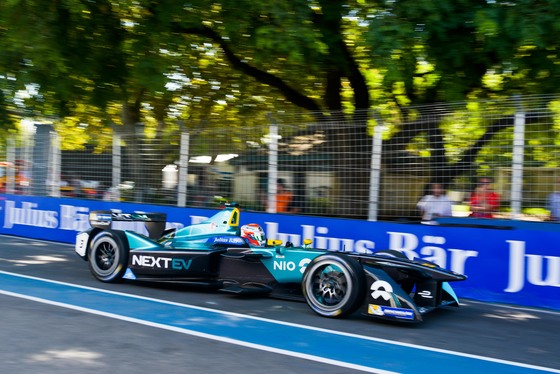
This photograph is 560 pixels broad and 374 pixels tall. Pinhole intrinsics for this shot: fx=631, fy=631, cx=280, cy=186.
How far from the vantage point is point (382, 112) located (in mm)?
9500

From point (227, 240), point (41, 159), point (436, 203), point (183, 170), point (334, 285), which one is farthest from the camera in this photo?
point (41, 159)

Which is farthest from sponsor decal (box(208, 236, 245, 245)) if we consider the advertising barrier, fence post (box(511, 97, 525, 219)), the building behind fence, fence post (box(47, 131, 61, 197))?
fence post (box(47, 131, 61, 197))

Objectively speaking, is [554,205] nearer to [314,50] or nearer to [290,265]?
[290,265]

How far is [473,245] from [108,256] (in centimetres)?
482

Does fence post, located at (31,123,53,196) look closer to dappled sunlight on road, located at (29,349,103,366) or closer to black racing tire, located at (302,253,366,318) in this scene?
black racing tire, located at (302,253,366,318)

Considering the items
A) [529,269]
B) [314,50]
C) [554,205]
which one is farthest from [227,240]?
[554,205]

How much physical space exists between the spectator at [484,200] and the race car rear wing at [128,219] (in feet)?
14.3

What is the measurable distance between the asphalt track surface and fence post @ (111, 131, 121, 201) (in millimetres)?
5023

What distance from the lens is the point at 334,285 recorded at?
21.2 feet

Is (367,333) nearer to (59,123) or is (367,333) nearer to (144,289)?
(144,289)

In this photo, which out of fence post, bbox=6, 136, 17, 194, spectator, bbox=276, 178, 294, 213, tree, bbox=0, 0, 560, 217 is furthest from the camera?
fence post, bbox=6, 136, 17, 194

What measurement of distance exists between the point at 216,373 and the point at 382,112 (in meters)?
5.97

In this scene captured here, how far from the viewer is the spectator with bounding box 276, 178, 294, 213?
1041cm

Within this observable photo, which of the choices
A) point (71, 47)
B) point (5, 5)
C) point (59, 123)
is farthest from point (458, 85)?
point (59, 123)
